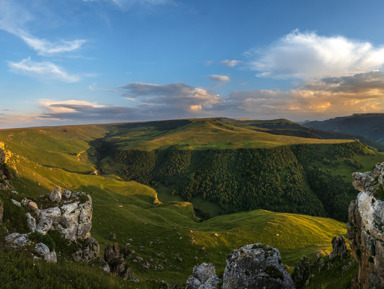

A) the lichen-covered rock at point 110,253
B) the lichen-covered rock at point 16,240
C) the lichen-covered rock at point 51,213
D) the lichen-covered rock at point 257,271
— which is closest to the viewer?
the lichen-covered rock at point 16,240

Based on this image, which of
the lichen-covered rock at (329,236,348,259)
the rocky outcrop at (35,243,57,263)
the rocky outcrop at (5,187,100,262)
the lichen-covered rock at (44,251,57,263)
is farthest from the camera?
the rocky outcrop at (5,187,100,262)

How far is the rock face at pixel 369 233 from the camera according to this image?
1265 centimetres

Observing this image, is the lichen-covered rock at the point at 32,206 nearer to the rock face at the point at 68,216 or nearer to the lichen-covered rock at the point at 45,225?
the rock face at the point at 68,216

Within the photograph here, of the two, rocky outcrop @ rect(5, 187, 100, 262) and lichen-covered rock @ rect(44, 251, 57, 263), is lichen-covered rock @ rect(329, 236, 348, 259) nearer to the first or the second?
lichen-covered rock @ rect(44, 251, 57, 263)

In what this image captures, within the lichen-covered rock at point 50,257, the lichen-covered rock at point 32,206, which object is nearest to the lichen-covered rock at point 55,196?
the lichen-covered rock at point 32,206

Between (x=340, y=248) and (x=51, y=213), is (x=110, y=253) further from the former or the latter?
(x=340, y=248)

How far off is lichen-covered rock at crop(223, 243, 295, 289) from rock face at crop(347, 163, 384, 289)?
9.10 metres

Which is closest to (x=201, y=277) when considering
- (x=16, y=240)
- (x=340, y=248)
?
(x=340, y=248)

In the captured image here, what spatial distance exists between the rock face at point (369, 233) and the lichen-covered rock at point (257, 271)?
29.9ft

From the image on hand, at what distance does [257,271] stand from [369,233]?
Result: 1327cm

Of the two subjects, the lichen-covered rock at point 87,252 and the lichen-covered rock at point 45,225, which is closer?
the lichen-covered rock at point 45,225

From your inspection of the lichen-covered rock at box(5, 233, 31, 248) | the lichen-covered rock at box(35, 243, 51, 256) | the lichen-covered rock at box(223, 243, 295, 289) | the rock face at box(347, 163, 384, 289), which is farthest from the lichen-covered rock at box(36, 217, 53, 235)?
the rock face at box(347, 163, 384, 289)

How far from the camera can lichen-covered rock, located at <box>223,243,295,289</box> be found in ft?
70.1

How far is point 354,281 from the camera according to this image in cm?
1445
